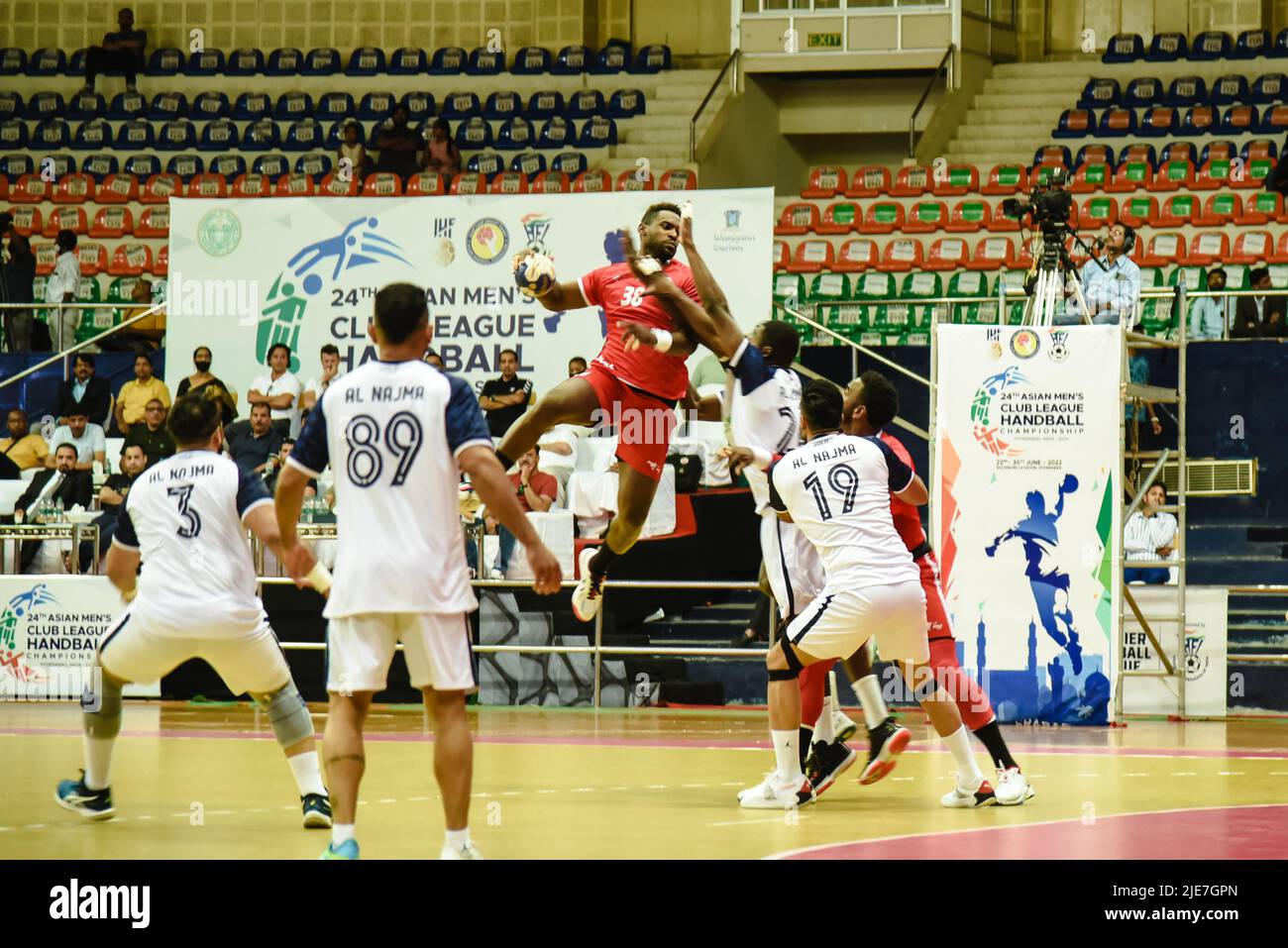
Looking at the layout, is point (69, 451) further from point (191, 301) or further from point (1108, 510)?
point (1108, 510)

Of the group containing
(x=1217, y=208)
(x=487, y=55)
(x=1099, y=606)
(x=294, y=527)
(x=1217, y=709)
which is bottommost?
(x=1217, y=709)

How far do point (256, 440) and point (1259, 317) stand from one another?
10.1 meters

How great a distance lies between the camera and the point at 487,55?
1129 inches

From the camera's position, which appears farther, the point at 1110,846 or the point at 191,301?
A: the point at 191,301

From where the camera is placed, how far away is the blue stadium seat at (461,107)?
27.6m

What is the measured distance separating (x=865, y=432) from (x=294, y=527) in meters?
3.51

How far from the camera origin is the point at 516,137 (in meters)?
26.7

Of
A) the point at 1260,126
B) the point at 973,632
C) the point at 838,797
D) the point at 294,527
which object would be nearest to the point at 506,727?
the point at 973,632

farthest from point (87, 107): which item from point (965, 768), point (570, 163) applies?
point (965, 768)

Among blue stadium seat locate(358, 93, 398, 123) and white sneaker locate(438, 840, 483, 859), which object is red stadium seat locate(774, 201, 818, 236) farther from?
white sneaker locate(438, 840, 483, 859)

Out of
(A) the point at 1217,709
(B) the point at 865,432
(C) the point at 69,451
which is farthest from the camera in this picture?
(C) the point at 69,451

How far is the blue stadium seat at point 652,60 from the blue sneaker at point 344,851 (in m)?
23.5

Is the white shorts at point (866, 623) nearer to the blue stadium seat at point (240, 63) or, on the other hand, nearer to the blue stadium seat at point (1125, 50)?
the blue stadium seat at point (1125, 50)

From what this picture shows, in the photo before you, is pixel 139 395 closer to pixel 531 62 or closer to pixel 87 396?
pixel 87 396
